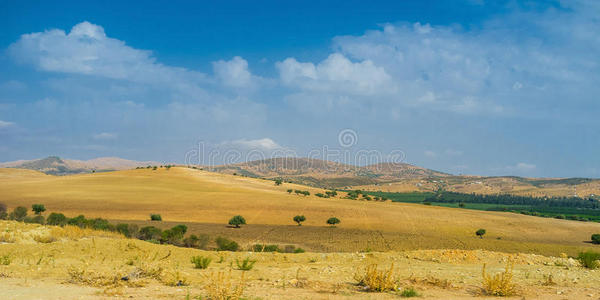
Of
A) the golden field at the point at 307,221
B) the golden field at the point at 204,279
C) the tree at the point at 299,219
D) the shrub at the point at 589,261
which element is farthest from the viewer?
the tree at the point at 299,219

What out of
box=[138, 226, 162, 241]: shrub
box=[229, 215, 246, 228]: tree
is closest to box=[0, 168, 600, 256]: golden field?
box=[229, 215, 246, 228]: tree

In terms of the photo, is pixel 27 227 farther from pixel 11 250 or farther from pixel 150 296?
pixel 150 296

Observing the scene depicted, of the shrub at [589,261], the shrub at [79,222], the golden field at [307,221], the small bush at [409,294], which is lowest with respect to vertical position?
the golden field at [307,221]

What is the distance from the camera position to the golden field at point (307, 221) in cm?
4375

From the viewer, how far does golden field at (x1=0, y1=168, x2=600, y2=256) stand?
43750 mm

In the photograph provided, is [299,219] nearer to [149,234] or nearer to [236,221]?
[236,221]

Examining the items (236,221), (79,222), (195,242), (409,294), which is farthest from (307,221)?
(409,294)

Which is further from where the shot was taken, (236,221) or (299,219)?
(299,219)

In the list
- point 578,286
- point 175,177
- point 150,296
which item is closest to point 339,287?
point 150,296

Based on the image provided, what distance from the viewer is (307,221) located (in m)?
60.2

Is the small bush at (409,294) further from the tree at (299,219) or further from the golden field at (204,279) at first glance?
the tree at (299,219)

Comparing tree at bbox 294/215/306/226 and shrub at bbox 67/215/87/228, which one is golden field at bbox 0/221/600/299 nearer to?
shrub at bbox 67/215/87/228

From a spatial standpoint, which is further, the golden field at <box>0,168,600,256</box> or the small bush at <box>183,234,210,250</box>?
the golden field at <box>0,168,600,256</box>

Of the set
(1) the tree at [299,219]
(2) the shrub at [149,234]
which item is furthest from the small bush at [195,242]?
(1) the tree at [299,219]
